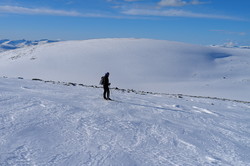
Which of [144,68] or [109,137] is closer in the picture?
[109,137]

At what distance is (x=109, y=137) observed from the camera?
654 cm

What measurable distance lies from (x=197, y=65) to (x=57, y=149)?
39.2 metres

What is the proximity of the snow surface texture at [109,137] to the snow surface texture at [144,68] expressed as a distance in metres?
19.7

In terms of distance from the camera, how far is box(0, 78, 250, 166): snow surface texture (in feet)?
17.0

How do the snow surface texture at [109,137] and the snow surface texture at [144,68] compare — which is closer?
the snow surface texture at [109,137]

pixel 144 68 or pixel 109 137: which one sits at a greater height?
pixel 144 68

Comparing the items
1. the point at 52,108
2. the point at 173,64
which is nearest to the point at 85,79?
the point at 173,64

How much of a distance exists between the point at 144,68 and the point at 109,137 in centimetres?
3333

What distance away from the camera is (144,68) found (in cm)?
3941

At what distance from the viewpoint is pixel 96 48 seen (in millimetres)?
49812

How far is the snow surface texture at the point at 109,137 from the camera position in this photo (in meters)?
5.18

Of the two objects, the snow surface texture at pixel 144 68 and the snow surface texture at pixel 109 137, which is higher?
the snow surface texture at pixel 144 68

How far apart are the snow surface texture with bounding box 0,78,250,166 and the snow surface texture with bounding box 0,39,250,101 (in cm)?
1970

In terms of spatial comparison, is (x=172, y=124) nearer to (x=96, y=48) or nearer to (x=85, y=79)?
(x=85, y=79)
